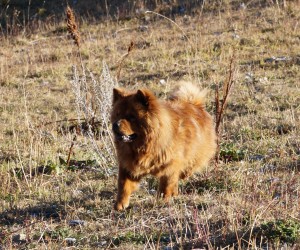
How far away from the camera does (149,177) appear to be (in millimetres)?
6902

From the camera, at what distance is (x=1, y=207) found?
6.09 metres

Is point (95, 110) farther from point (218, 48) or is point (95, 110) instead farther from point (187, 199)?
point (218, 48)

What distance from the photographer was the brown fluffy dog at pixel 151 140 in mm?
5711

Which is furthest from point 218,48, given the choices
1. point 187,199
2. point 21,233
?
point 21,233

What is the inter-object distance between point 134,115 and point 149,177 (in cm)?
137

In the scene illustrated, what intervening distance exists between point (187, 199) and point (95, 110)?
2805 mm

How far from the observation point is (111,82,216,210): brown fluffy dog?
571 cm

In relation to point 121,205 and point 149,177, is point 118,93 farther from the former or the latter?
point 149,177

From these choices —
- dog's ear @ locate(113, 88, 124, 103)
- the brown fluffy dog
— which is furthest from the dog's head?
dog's ear @ locate(113, 88, 124, 103)

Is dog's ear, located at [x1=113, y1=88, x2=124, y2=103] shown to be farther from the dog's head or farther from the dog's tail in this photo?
the dog's tail

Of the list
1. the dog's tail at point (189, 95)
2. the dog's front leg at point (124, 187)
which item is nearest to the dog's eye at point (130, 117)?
the dog's front leg at point (124, 187)

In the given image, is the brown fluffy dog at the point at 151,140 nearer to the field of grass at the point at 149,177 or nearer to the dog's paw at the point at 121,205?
the dog's paw at the point at 121,205

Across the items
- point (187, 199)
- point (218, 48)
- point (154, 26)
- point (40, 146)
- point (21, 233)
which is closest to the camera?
point (21, 233)

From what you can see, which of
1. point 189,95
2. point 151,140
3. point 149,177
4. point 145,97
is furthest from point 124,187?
point 189,95
